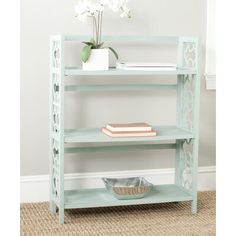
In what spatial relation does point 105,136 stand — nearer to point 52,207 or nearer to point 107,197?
point 107,197

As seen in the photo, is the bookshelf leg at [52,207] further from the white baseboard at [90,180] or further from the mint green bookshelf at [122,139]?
the white baseboard at [90,180]

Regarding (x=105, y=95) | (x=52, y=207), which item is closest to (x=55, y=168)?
(x=52, y=207)

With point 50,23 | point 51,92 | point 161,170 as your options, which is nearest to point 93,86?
point 51,92

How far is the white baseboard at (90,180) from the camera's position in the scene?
312 cm

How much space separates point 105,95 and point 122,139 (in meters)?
0.54

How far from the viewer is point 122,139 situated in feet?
9.01

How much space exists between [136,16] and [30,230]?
1484 mm

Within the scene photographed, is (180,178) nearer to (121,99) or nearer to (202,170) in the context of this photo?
(202,170)

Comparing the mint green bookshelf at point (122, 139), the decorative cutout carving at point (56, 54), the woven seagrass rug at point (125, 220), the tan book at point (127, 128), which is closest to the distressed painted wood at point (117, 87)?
A: the mint green bookshelf at point (122, 139)

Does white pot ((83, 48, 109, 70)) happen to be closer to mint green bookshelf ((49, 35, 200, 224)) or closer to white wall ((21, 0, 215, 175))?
mint green bookshelf ((49, 35, 200, 224))

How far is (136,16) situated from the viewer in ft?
10.6
